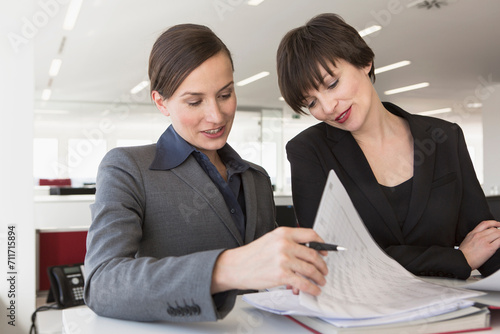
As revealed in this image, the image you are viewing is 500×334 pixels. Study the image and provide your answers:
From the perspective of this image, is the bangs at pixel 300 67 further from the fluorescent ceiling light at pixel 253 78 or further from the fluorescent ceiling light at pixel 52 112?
the fluorescent ceiling light at pixel 52 112

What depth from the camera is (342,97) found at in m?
1.23

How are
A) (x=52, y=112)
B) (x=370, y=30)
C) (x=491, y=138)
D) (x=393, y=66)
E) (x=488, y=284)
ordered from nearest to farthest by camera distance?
1. (x=488, y=284)
2. (x=370, y=30)
3. (x=393, y=66)
4. (x=491, y=138)
5. (x=52, y=112)

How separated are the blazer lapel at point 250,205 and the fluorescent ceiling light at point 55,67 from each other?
30.2 ft

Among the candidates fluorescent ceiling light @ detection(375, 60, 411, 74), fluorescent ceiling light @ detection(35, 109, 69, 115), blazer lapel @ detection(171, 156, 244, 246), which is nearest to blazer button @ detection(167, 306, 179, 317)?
blazer lapel @ detection(171, 156, 244, 246)

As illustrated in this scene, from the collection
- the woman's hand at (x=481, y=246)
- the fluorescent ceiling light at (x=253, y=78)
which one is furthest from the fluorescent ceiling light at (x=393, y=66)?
the woman's hand at (x=481, y=246)

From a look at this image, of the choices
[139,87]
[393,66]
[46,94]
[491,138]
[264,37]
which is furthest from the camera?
[46,94]

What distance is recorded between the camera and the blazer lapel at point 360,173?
123 cm

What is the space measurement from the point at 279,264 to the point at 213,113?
1.57 ft

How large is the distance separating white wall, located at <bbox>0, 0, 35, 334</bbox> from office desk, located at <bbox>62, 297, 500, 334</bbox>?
1853 mm

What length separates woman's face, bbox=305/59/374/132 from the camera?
1226mm

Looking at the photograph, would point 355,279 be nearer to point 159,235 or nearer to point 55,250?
A: point 159,235

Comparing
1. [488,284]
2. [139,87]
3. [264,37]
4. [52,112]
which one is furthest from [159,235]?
[52,112]

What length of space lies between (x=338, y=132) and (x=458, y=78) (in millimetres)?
10415

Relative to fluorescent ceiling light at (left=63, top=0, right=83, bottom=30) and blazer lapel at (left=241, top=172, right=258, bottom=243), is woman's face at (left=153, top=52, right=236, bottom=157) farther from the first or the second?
fluorescent ceiling light at (left=63, top=0, right=83, bottom=30)
